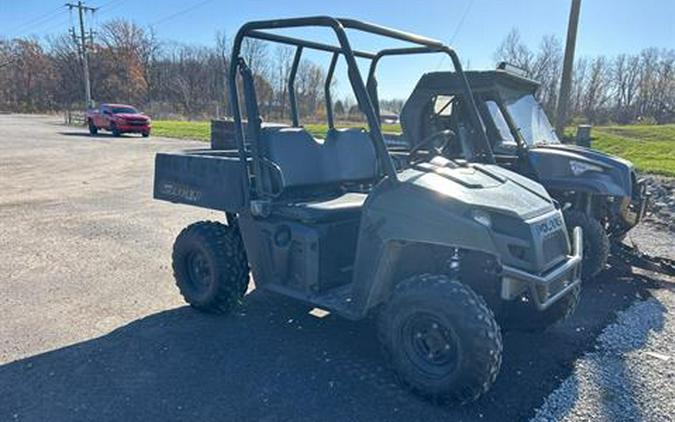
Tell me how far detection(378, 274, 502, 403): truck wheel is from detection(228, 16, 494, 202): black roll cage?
2.53ft

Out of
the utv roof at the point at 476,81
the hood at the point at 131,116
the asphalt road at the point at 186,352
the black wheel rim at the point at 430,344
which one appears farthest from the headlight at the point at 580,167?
the hood at the point at 131,116

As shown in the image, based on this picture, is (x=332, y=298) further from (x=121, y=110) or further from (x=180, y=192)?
(x=121, y=110)

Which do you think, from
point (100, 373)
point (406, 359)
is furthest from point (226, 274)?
point (406, 359)

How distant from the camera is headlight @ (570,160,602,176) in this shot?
5418mm

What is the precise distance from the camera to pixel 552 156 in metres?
5.57

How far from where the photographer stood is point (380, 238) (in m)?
3.17

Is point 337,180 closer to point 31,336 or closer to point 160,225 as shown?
point 31,336

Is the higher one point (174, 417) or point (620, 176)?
point (620, 176)

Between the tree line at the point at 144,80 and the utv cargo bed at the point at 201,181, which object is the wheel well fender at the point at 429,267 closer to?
the utv cargo bed at the point at 201,181

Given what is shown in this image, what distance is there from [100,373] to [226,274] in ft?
3.95

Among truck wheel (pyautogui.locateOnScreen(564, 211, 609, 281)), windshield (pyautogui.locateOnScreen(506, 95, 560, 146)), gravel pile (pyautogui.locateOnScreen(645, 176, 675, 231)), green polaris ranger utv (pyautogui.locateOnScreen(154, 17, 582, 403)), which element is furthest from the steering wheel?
gravel pile (pyautogui.locateOnScreen(645, 176, 675, 231))

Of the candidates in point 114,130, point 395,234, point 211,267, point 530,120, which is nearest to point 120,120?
point 114,130

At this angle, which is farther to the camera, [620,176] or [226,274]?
[620,176]

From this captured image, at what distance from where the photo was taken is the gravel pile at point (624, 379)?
2.97 m
